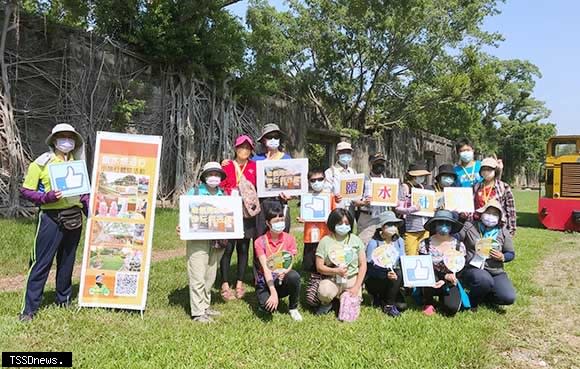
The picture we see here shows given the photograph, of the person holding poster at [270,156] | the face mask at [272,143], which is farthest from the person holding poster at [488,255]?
the face mask at [272,143]

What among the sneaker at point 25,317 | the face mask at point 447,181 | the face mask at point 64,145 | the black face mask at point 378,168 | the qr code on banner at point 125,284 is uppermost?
the face mask at point 64,145

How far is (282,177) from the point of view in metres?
4.79

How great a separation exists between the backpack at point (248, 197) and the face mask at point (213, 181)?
1.40 ft

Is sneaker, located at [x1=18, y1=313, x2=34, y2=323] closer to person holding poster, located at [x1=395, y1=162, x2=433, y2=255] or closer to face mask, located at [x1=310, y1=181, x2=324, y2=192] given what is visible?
face mask, located at [x1=310, y1=181, x2=324, y2=192]

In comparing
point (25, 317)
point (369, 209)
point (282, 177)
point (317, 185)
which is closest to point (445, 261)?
point (369, 209)

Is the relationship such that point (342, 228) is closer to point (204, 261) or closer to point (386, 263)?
point (386, 263)

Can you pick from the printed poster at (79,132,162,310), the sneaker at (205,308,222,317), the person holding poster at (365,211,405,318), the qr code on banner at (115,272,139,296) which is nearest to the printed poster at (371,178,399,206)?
the person holding poster at (365,211,405,318)

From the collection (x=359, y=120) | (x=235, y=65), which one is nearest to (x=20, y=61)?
(x=235, y=65)

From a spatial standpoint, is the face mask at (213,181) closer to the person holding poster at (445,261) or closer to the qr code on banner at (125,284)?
the qr code on banner at (125,284)

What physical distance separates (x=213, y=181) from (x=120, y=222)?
97cm

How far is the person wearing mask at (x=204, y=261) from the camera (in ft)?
13.8

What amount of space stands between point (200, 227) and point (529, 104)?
46.4m

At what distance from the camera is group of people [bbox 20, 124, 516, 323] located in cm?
407

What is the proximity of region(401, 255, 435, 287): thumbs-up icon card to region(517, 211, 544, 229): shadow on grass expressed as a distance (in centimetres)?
1020
